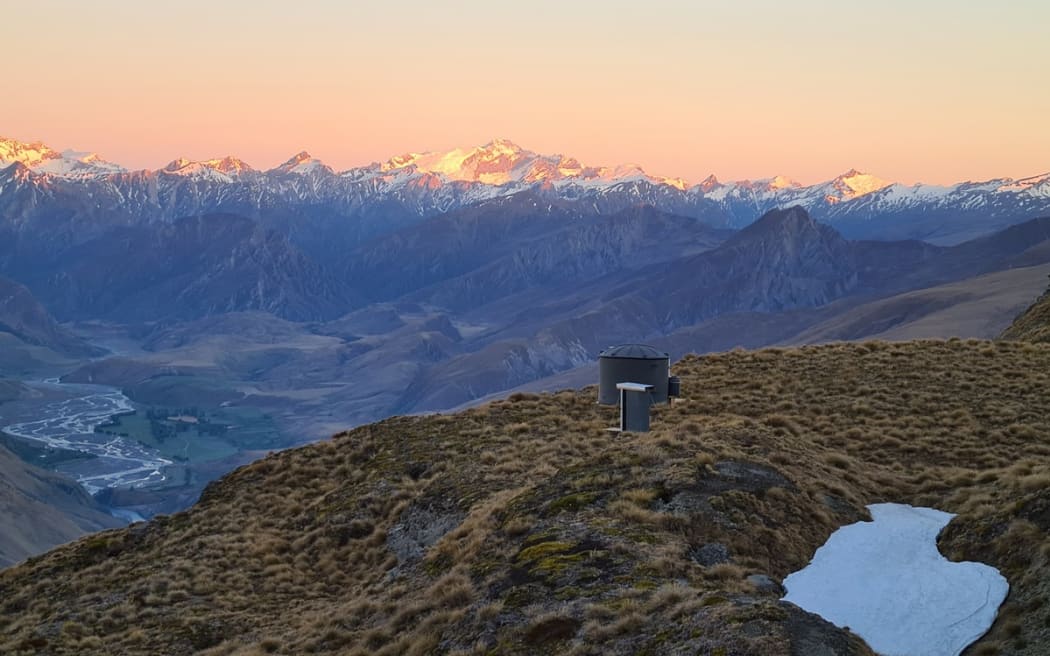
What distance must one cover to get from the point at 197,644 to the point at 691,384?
2793cm

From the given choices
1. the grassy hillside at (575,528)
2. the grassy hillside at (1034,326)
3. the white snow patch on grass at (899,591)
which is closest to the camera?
the white snow patch on grass at (899,591)

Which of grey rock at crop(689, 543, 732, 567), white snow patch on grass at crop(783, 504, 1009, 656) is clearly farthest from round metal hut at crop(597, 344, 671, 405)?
grey rock at crop(689, 543, 732, 567)

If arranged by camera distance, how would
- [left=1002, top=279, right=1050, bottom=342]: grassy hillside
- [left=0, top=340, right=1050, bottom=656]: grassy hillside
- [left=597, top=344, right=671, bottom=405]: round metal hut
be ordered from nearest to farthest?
[left=0, top=340, right=1050, bottom=656]: grassy hillside
[left=597, top=344, right=671, bottom=405]: round metal hut
[left=1002, top=279, right=1050, bottom=342]: grassy hillside

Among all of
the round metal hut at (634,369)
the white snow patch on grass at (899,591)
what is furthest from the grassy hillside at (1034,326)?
the white snow patch on grass at (899,591)

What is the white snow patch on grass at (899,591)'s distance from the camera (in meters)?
18.1

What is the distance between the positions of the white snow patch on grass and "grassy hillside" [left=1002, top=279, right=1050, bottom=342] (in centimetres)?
3797

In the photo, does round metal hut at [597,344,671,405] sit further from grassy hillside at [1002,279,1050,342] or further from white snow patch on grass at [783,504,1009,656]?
grassy hillside at [1002,279,1050,342]

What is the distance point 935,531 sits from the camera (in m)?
23.4

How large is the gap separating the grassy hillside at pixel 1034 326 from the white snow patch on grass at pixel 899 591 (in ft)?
125

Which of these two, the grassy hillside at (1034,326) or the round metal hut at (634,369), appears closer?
the round metal hut at (634,369)

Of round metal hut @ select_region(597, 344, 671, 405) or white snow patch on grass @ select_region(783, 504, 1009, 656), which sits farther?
round metal hut @ select_region(597, 344, 671, 405)

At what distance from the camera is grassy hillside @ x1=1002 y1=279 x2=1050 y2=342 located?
56.0 metres

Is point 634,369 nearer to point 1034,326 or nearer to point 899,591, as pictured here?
point 899,591

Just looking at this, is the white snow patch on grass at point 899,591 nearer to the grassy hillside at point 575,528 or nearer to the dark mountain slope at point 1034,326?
the grassy hillside at point 575,528
